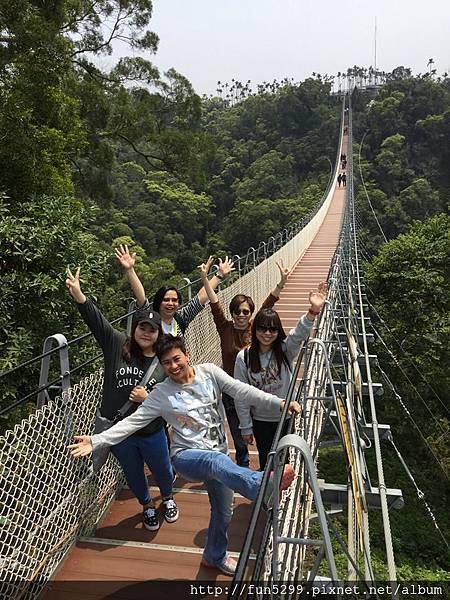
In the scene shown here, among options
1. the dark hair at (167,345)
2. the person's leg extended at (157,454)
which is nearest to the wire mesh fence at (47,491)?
the person's leg extended at (157,454)

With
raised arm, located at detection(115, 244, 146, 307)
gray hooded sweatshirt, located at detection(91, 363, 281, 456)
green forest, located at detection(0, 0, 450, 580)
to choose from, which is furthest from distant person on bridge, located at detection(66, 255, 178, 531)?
green forest, located at detection(0, 0, 450, 580)

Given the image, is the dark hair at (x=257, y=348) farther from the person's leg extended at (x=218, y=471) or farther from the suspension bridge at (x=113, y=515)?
the person's leg extended at (x=218, y=471)

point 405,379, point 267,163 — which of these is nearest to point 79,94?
point 405,379

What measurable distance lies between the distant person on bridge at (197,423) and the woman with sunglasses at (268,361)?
24 centimetres

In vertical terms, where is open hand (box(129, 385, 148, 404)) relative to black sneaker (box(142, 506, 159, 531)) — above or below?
above

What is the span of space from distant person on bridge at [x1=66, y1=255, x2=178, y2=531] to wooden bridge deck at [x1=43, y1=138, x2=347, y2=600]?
0.20 m

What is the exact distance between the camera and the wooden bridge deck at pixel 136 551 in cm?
169

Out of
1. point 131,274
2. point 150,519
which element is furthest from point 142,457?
point 131,274

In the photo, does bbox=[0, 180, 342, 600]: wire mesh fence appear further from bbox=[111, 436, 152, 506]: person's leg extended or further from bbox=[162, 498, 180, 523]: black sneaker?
bbox=[162, 498, 180, 523]: black sneaker

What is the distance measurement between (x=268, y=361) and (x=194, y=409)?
44 cm

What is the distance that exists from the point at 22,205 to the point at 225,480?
397 cm

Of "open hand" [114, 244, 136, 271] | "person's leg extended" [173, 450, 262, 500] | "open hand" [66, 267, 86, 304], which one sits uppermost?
"open hand" [114, 244, 136, 271]

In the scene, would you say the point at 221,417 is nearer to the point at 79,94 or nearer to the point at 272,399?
the point at 272,399

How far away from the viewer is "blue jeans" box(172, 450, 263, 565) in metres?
1.39
